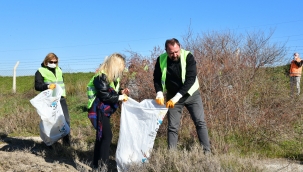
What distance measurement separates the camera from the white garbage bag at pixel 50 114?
5.06 metres

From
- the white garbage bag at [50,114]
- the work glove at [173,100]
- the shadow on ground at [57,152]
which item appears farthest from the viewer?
the white garbage bag at [50,114]

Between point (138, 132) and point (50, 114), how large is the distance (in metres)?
1.62

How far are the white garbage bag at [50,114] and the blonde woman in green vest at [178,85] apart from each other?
63.2 inches

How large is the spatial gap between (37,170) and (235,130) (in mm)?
2657

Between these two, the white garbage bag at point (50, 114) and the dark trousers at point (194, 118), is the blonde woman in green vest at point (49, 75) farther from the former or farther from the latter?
the dark trousers at point (194, 118)

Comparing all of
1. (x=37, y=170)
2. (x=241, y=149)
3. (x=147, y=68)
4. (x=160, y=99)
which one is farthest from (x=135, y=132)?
(x=147, y=68)

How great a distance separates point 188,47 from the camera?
244 inches

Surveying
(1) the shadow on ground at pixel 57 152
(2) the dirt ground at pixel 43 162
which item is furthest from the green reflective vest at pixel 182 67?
(1) the shadow on ground at pixel 57 152

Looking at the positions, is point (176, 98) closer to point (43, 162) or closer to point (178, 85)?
point (178, 85)

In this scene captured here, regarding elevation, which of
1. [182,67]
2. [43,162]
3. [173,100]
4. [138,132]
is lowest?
[43,162]

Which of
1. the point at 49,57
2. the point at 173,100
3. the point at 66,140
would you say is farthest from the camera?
the point at 66,140

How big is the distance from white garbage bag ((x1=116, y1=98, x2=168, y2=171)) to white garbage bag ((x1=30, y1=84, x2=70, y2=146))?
140cm

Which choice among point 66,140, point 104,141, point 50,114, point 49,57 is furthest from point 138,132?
point 49,57

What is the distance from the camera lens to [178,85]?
13.5ft
